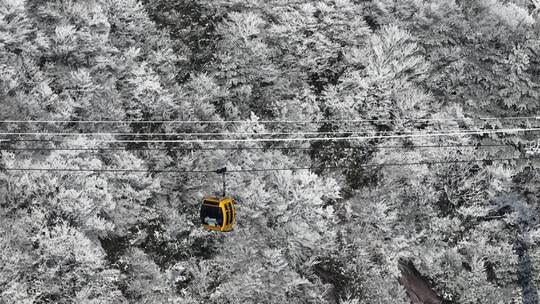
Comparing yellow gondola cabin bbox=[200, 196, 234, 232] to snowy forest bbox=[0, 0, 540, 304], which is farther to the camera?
snowy forest bbox=[0, 0, 540, 304]

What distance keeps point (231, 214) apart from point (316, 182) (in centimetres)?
838

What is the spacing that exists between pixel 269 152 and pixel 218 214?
9532 millimetres

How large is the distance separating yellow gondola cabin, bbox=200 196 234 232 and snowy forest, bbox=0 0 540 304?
2.62 metres

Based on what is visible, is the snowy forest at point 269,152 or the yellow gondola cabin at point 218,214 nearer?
the yellow gondola cabin at point 218,214

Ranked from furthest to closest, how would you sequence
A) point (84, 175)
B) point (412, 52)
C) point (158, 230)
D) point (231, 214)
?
point (412, 52), point (158, 230), point (84, 175), point (231, 214)

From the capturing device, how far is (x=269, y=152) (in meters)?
31.0

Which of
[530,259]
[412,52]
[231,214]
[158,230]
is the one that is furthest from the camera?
[412,52]

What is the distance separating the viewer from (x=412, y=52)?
1378 inches

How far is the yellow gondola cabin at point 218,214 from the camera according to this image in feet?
71.5

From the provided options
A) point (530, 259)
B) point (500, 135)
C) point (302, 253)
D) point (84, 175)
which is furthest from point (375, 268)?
point (84, 175)

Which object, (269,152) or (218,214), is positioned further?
(269,152)

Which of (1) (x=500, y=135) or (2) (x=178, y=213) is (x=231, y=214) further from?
(1) (x=500, y=135)

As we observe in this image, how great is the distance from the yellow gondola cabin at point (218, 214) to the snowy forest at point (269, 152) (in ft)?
8.58

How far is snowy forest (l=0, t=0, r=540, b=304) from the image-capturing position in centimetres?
2598
